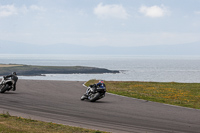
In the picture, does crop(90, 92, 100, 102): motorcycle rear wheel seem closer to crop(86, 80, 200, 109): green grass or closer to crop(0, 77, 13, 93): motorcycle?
crop(86, 80, 200, 109): green grass

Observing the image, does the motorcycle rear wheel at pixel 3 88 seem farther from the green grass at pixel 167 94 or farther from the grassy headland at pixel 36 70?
the grassy headland at pixel 36 70

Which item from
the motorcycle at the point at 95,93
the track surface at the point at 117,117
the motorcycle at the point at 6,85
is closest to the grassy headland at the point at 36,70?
the motorcycle at the point at 6,85

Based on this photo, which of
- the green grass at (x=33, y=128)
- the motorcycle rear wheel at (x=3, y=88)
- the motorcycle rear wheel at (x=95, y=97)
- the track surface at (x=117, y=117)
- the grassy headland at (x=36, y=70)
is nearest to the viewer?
the green grass at (x=33, y=128)

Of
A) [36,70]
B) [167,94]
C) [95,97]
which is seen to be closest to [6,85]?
[95,97]

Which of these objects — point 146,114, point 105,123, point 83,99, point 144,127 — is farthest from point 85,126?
point 83,99

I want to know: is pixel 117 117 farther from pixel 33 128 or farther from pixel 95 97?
pixel 95 97

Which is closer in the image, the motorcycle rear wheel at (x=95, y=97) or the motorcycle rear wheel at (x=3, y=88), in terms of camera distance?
the motorcycle rear wheel at (x=95, y=97)

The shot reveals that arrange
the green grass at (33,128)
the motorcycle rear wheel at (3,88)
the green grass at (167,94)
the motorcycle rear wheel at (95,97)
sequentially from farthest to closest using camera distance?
the motorcycle rear wheel at (3,88) → the green grass at (167,94) → the motorcycle rear wheel at (95,97) → the green grass at (33,128)

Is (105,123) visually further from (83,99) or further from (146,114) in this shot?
(83,99)

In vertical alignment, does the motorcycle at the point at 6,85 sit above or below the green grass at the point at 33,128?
above

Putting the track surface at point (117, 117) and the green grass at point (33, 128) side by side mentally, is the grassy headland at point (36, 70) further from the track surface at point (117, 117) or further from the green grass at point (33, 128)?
the green grass at point (33, 128)

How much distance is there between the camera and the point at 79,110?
17.4m

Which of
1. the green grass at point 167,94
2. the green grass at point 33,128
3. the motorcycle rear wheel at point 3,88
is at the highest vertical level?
the green grass at point 167,94

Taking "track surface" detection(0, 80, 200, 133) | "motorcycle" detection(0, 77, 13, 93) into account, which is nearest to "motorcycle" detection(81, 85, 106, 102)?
"track surface" detection(0, 80, 200, 133)
